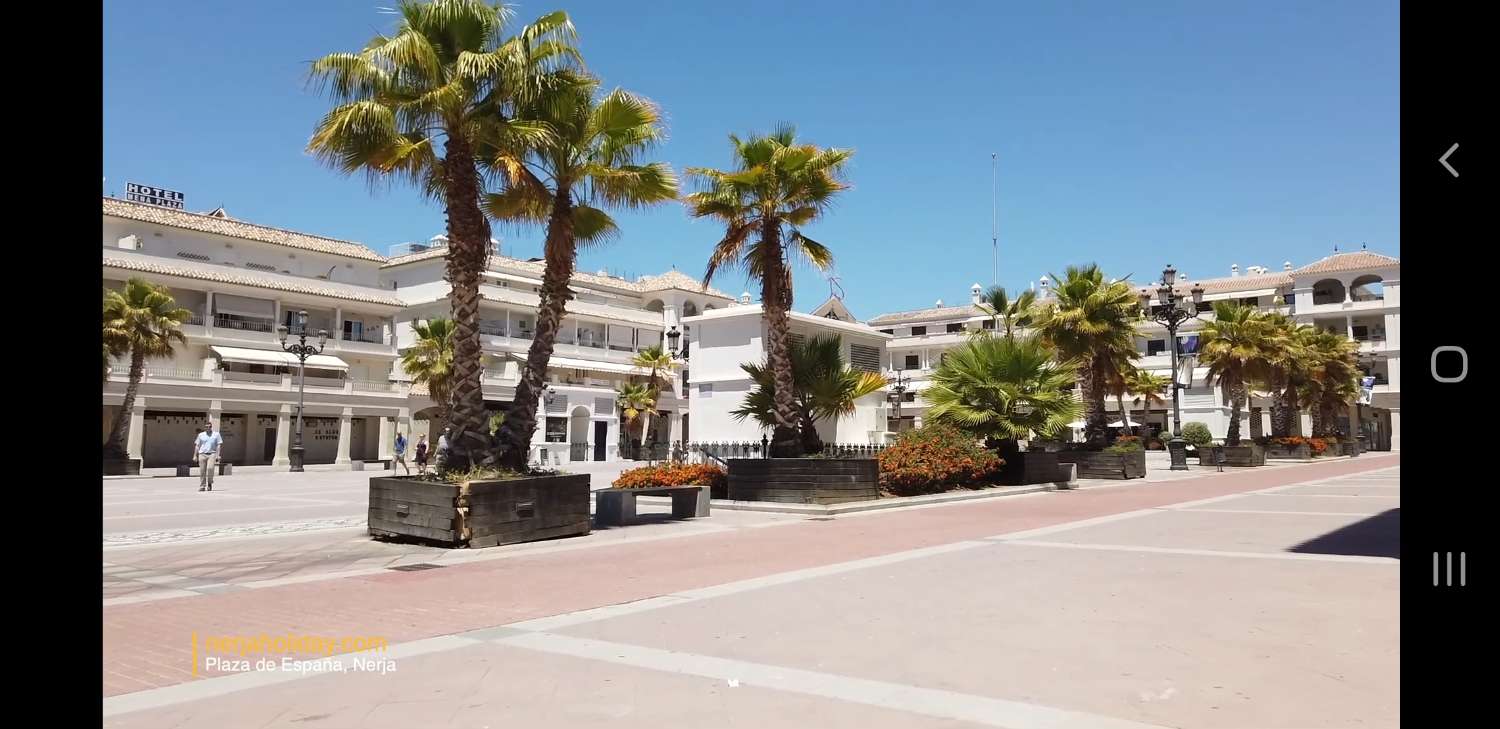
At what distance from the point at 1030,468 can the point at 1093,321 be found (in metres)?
8.40

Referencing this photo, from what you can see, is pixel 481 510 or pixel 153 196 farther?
pixel 153 196

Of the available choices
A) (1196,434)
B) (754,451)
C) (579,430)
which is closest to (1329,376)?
(1196,434)

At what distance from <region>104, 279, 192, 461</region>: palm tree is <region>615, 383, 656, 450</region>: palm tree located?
23164mm

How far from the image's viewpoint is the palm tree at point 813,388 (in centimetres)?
1950

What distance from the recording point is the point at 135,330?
36.2m

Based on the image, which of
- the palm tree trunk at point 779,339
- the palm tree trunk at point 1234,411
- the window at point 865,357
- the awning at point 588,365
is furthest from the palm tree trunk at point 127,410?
the palm tree trunk at point 1234,411

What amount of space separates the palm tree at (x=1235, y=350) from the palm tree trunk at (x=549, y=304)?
36663 millimetres

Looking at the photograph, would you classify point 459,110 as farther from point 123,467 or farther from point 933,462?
point 123,467

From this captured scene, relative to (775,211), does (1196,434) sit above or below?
below

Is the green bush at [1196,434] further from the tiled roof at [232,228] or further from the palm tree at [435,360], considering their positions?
the tiled roof at [232,228]

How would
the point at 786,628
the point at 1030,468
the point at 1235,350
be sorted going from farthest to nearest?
the point at 1235,350, the point at 1030,468, the point at 786,628

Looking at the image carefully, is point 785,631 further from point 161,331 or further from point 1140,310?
point 161,331

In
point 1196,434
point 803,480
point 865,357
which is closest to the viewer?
point 803,480
